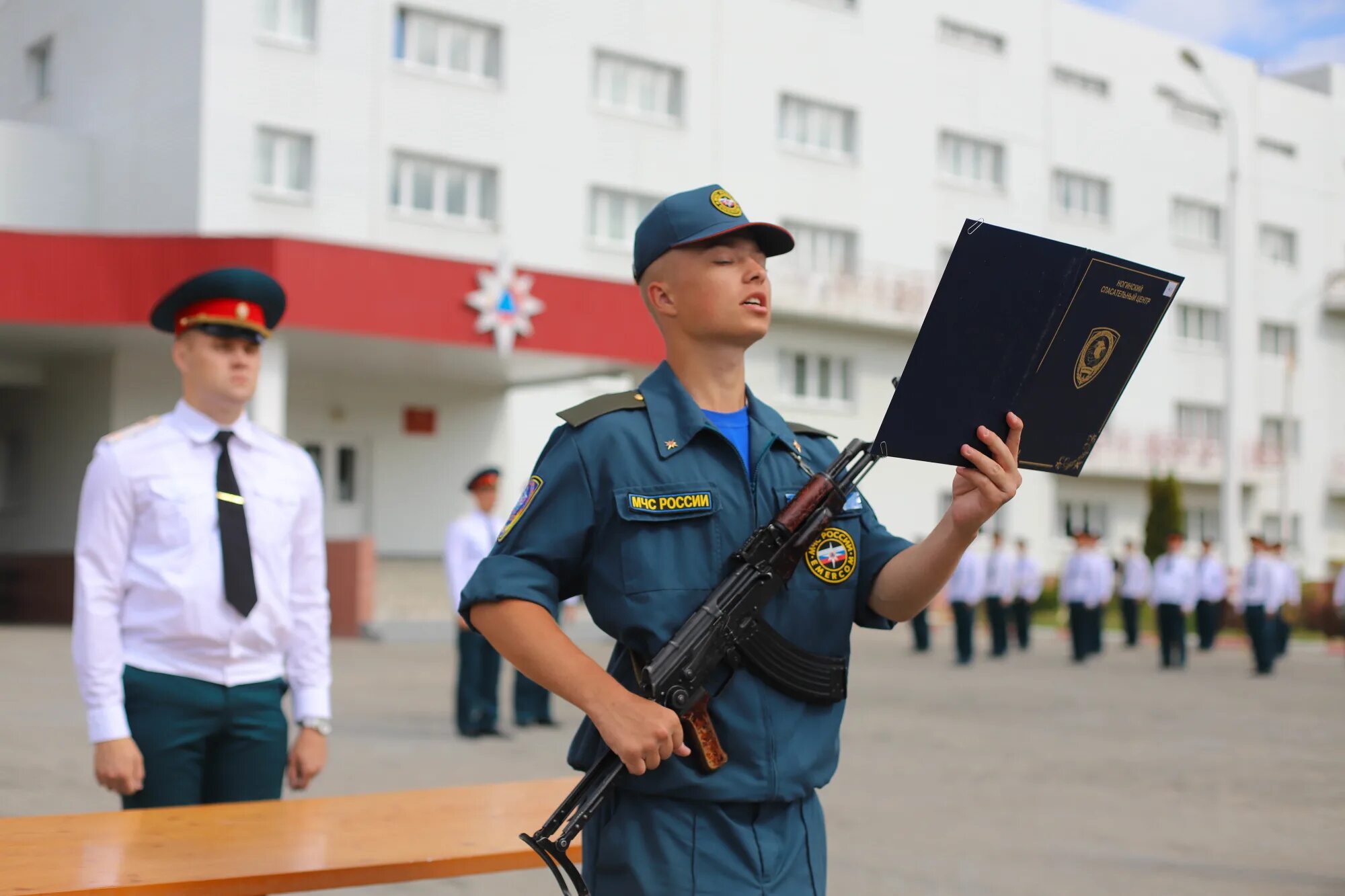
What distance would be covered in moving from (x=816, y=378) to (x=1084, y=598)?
45.1ft

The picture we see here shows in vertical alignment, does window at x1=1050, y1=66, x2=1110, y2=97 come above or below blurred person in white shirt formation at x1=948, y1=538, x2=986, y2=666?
above

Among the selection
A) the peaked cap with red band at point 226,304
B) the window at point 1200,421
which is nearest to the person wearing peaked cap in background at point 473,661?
the peaked cap with red band at point 226,304

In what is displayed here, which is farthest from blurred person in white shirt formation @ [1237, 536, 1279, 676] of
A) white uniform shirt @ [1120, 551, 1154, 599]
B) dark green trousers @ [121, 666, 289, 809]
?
dark green trousers @ [121, 666, 289, 809]

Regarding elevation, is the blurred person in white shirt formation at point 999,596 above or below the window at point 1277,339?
below

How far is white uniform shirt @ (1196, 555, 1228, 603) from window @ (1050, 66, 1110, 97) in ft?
62.6

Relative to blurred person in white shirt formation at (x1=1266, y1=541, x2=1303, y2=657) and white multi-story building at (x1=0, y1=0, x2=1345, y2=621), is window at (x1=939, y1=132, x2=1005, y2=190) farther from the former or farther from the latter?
blurred person in white shirt formation at (x1=1266, y1=541, x2=1303, y2=657)

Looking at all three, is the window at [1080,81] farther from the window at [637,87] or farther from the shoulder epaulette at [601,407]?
the shoulder epaulette at [601,407]

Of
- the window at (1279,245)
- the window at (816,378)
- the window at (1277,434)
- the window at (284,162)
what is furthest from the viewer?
the window at (1279,245)

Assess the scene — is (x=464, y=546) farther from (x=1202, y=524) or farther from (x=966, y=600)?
(x=1202, y=524)

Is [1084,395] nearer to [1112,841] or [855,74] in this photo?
[1112,841]

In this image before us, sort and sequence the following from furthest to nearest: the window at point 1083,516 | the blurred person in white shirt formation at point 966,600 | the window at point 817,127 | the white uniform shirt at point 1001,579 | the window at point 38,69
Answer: the window at point 1083,516 < the window at point 817,127 < the window at point 38,69 < the white uniform shirt at point 1001,579 < the blurred person in white shirt formation at point 966,600

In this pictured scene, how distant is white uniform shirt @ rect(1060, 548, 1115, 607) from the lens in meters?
19.7

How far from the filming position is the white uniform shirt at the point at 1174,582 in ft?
62.9

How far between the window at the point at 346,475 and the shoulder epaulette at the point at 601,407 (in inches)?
904
